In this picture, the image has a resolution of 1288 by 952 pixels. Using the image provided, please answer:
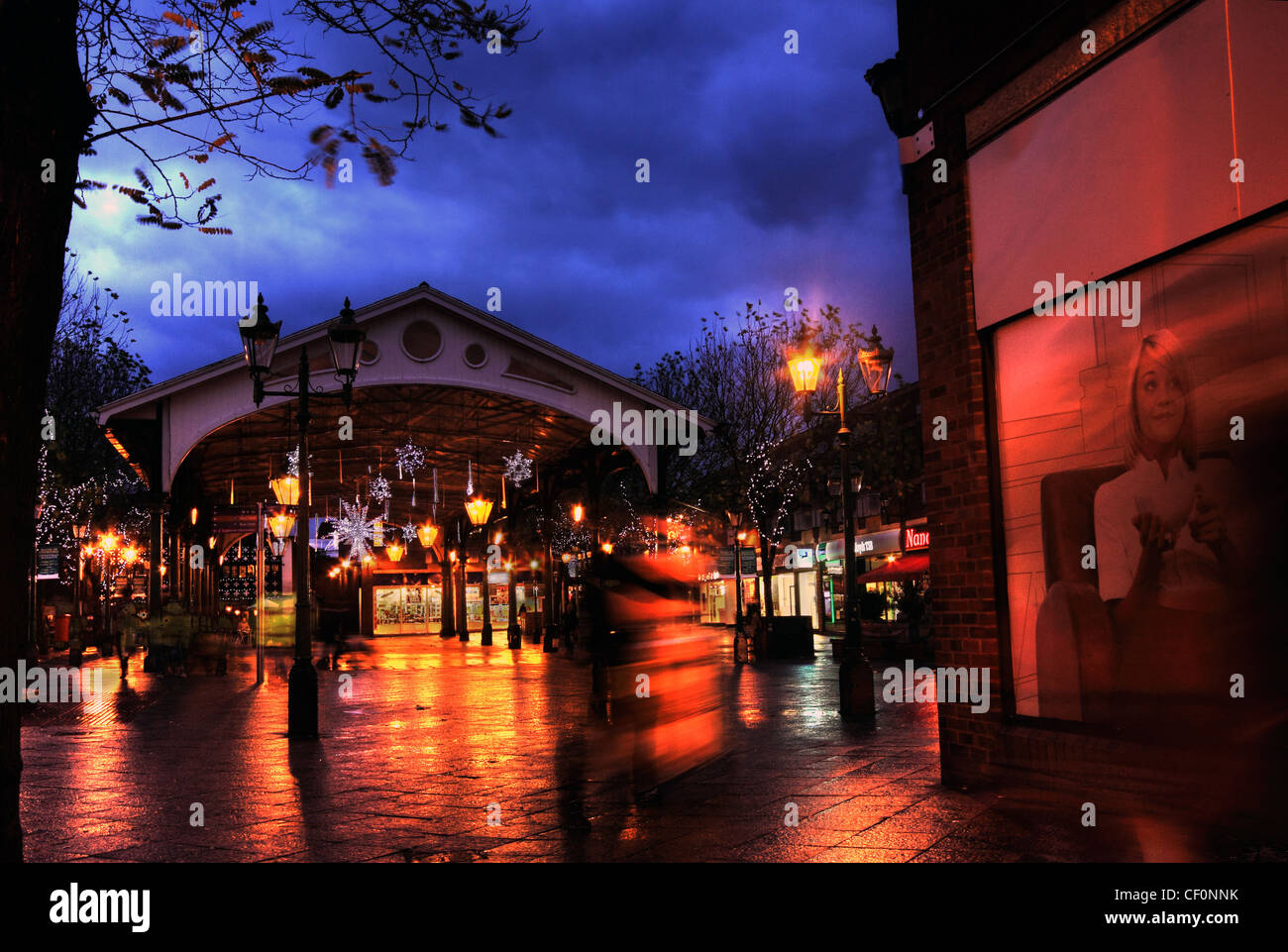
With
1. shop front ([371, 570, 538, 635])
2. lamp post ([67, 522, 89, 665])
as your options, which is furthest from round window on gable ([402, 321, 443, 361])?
shop front ([371, 570, 538, 635])

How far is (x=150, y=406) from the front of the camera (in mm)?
21422

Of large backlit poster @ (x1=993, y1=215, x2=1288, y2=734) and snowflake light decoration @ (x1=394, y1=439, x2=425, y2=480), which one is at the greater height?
snowflake light decoration @ (x1=394, y1=439, x2=425, y2=480)

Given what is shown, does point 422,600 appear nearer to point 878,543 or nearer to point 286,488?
point 878,543

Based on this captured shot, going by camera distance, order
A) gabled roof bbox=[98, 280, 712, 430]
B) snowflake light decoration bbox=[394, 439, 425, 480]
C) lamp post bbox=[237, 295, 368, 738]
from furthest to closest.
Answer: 1. snowflake light decoration bbox=[394, 439, 425, 480]
2. gabled roof bbox=[98, 280, 712, 430]
3. lamp post bbox=[237, 295, 368, 738]

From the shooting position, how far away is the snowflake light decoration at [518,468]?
30.3 m

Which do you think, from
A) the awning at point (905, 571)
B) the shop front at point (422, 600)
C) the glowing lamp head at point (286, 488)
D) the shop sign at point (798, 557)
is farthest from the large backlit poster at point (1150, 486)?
the shop sign at point (798, 557)

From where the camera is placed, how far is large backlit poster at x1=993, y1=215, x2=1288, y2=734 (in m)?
5.43

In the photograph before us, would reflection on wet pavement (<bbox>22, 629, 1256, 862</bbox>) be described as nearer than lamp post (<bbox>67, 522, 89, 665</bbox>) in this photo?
Yes

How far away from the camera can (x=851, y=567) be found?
46.1ft

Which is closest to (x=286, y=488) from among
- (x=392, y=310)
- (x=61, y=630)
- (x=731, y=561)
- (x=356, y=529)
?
(x=392, y=310)

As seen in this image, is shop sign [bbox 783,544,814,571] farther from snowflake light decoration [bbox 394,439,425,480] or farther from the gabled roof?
the gabled roof

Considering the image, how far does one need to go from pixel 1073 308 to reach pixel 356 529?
43.2 meters

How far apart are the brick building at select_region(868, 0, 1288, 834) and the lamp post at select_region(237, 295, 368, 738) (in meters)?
7.53

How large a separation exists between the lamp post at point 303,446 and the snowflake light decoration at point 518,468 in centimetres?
1580
